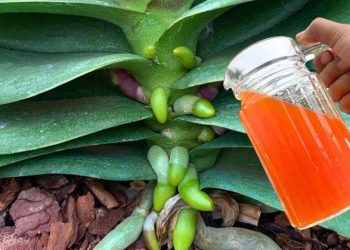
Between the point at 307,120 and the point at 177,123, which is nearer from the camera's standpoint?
the point at 307,120

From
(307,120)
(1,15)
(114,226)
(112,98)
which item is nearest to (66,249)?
(114,226)

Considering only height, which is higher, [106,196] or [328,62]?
[328,62]

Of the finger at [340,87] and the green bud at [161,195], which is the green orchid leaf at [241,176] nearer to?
the green bud at [161,195]

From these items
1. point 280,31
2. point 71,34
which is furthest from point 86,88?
point 280,31

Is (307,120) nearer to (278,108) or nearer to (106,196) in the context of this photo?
(278,108)

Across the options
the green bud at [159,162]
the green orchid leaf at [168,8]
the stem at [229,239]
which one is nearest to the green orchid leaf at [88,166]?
the green bud at [159,162]

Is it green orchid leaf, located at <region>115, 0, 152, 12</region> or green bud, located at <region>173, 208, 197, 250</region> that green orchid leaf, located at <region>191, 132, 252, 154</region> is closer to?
green bud, located at <region>173, 208, 197, 250</region>
